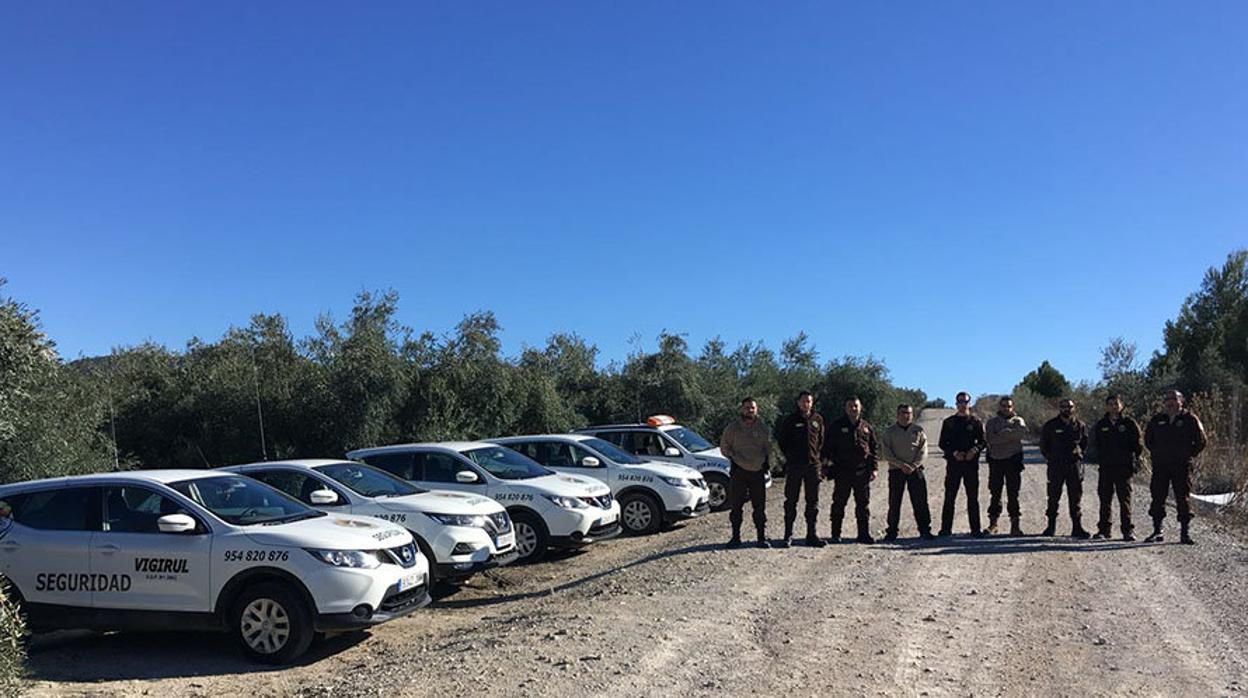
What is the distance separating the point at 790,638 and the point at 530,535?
5.85m

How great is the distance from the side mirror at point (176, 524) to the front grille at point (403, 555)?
1.59 m

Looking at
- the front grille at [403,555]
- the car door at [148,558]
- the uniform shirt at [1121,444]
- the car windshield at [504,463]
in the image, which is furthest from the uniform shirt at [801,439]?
the car door at [148,558]

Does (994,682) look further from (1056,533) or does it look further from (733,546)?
(1056,533)

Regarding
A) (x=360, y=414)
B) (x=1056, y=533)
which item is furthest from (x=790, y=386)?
(x=1056, y=533)

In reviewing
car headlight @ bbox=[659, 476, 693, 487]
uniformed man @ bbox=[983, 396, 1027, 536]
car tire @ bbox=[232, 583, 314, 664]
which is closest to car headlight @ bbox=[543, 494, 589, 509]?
car headlight @ bbox=[659, 476, 693, 487]

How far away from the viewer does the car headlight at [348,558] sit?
741 centimetres

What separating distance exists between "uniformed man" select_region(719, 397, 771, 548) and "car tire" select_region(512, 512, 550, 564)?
97.7 inches

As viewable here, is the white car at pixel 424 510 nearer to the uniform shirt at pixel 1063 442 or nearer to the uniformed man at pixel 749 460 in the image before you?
the uniformed man at pixel 749 460

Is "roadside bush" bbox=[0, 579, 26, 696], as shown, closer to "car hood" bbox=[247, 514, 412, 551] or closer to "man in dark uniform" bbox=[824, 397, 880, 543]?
"car hood" bbox=[247, 514, 412, 551]

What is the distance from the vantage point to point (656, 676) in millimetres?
6102

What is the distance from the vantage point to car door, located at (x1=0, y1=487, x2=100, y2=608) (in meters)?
7.72

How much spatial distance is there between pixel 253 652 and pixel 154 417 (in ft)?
45.5

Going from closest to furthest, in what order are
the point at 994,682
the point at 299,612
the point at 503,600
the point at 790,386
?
the point at 994,682 → the point at 299,612 → the point at 503,600 → the point at 790,386

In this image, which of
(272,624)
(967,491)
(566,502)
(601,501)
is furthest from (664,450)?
(272,624)
